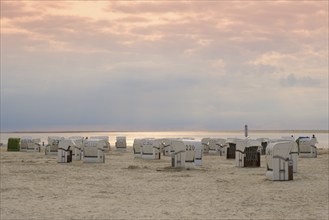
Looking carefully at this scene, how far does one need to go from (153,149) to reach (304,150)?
15345mm

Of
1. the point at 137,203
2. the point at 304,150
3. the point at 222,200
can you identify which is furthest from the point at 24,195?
the point at 304,150

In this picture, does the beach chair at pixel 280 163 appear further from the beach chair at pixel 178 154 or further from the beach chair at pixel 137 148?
the beach chair at pixel 137 148

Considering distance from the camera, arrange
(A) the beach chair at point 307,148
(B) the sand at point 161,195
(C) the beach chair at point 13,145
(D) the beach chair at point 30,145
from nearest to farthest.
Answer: (B) the sand at point 161,195 → (A) the beach chair at point 307,148 → (D) the beach chair at point 30,145 → (C) the beach chair at point 13,145

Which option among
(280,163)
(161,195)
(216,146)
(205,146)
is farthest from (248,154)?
(205,146)

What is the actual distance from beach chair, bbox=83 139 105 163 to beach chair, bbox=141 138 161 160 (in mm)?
5848

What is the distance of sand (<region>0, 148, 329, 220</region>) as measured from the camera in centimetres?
1580

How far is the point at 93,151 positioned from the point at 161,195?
2003 centimetres

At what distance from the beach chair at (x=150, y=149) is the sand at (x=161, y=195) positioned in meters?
13.8

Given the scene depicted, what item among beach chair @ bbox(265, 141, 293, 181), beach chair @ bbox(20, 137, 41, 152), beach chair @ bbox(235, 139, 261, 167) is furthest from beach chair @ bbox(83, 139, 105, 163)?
beach chair @ bbox(20, 137, 41, 152)

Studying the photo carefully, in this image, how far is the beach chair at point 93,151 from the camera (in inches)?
1537

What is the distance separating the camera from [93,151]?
39.3 metres

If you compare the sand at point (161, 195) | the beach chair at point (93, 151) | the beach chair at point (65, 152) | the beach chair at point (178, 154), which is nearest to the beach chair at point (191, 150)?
the beach chair at point (178, 154)

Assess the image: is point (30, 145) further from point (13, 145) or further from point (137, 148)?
point (137, 148)

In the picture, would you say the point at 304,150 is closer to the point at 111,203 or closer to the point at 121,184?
the point at 121,184
